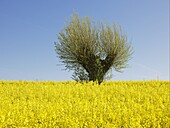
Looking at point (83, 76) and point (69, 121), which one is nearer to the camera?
point (69, 121)

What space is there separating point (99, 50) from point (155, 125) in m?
17.5

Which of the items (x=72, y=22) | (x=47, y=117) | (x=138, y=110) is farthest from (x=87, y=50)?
(x=47, y=117)

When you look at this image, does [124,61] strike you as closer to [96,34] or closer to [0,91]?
[96,34]

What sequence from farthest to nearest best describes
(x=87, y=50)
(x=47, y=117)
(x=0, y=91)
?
(x=87, y=50), (x=0, y=91), (x=47, y=117)

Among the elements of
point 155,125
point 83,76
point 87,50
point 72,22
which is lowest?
point 155,125

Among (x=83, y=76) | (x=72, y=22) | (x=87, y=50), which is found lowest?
(x=83, y=76)

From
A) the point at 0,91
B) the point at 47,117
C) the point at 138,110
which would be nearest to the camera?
the point at 47,117

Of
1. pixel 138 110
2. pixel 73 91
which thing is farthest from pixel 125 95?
pixel 138 110

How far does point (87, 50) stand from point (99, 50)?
1.02m

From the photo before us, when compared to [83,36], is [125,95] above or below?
below

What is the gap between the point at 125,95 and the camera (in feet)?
47.2

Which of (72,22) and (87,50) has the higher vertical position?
(72,22)

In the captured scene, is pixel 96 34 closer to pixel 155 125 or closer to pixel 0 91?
pixel 0 91

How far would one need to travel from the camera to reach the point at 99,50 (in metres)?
24.8
